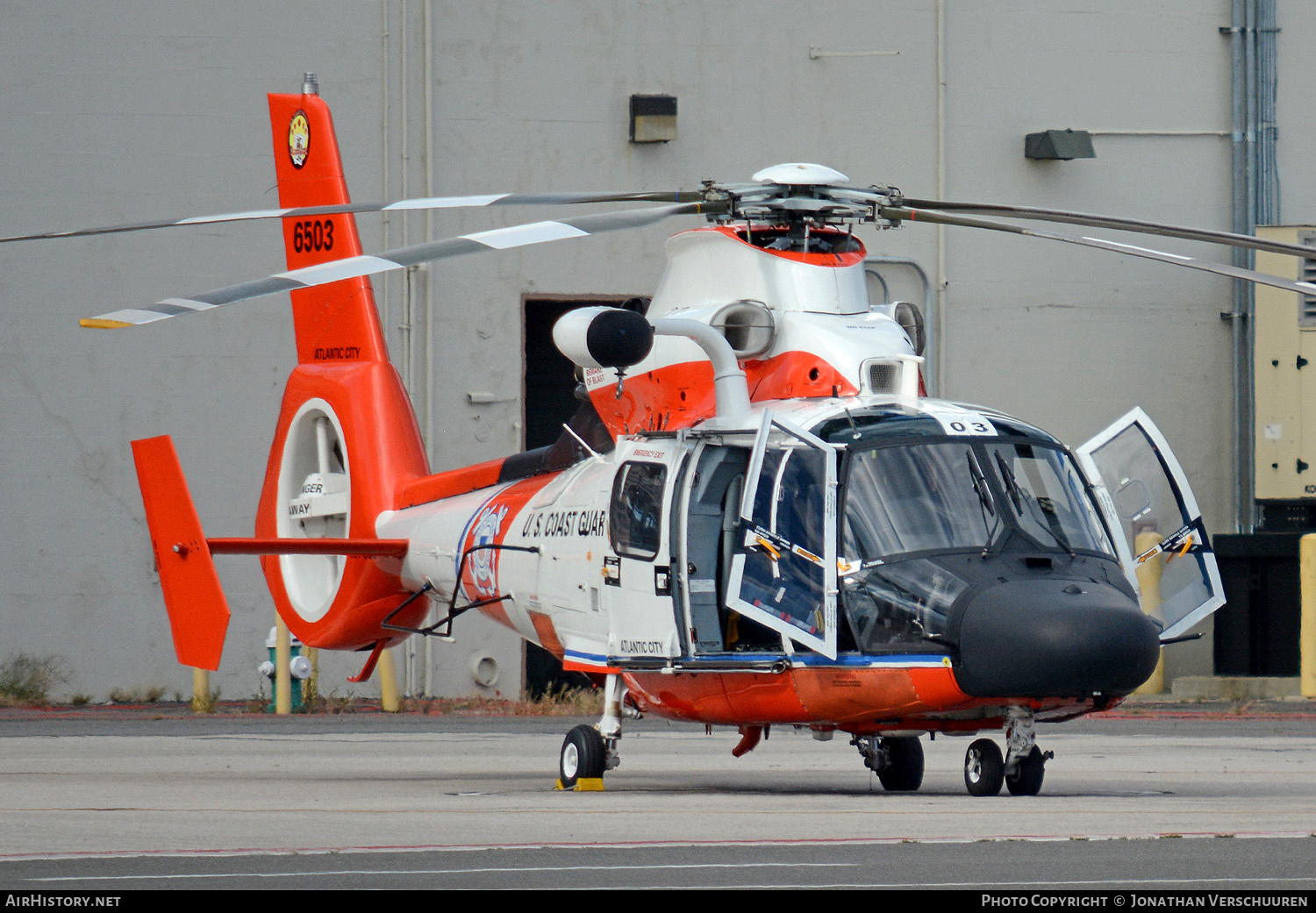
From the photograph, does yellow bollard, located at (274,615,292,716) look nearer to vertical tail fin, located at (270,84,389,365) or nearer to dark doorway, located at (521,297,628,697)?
dark doorway, located at (521,297,628,697)

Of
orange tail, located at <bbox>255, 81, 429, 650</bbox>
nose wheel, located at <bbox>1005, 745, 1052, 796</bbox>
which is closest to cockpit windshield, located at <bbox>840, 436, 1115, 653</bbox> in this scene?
nose wheel, located at <bbox>1005, 745, 1052, 796</bbox>

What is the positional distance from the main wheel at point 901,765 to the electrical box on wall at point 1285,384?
11309 mm

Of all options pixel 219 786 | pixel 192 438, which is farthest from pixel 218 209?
pixel 219 786

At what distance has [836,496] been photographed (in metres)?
9.06

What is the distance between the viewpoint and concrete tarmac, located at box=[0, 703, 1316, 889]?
6.55m

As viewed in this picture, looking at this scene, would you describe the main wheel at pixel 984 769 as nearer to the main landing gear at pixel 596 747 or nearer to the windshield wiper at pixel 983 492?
the windshield wiper at pixel 983 492

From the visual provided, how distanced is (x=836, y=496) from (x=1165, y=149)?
548 inches

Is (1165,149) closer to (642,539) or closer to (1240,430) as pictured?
(1240,430)

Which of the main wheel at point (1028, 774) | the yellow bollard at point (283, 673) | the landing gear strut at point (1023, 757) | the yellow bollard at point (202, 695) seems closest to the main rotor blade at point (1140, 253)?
the landing gear strut at point (1023, 757)

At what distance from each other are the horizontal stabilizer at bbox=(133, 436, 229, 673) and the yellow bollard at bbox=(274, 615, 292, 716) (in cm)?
702

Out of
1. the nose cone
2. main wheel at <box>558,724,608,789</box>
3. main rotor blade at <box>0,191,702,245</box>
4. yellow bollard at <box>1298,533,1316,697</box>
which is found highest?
main rotor blade at <box>0,191,702,245</box>

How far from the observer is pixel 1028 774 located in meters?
9.52

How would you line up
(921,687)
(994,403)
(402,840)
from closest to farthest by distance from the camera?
(402,840) → (921,687) → (994,403)

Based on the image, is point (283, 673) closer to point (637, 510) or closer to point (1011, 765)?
point (637, 510)
